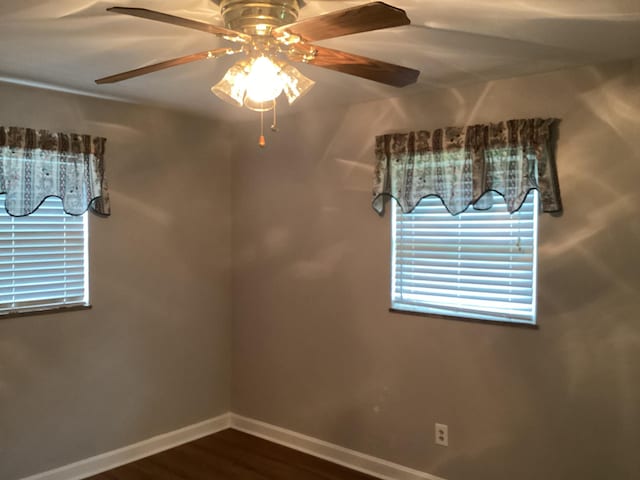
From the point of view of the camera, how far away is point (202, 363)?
13.3 feet

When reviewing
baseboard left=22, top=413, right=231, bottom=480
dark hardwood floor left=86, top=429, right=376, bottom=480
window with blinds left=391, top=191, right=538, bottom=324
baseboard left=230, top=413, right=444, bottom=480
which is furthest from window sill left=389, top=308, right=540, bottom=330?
baseboard left=22, top=413, right=231, bottom=480

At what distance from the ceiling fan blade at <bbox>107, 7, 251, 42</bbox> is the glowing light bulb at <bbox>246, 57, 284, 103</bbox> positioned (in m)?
0.09

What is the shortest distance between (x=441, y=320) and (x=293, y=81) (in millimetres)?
1772

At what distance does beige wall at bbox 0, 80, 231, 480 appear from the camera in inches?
124

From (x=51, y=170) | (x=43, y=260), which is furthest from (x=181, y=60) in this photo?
(x=43, y=260)

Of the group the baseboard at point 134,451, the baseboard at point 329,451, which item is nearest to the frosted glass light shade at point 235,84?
the baseboard at point 329,451

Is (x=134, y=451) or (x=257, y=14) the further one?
(x=134, y=451)

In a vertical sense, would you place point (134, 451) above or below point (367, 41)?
below

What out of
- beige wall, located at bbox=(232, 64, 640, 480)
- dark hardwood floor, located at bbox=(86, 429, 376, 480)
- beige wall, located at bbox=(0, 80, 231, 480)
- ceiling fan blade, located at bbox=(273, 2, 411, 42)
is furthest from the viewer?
dark hardwood floor, located at bbox=(86, 429, 376, 480)

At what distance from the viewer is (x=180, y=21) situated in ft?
5.01

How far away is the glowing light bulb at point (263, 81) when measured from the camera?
180 cm

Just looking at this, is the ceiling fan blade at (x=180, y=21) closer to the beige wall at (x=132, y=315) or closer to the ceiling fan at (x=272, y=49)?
the ceiling fan at (x=272, y=49)

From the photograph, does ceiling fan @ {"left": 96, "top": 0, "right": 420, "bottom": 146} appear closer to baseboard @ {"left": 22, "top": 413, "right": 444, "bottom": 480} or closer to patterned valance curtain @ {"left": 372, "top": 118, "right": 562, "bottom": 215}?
patterned valance curtain @ {"left": 372, "top": 118, "right": 562, "bottom": 215}

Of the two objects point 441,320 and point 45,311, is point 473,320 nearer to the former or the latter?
point 441,320
